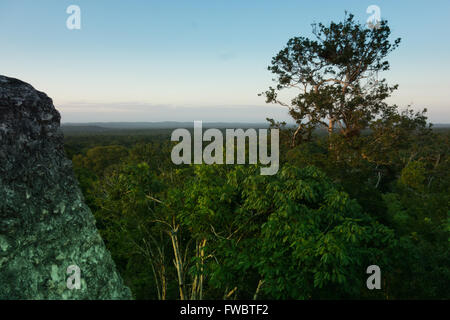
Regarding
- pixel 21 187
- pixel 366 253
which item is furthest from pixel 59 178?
pixel 366 253

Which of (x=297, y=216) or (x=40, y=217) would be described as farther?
(x=297, y=216)

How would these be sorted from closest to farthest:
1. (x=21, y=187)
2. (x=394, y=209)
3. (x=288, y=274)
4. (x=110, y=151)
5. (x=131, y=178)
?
(x=21, y=187)
(x=288, y=274)
(x=131, y=178)
(x=394, y=209)
(x=110, y=151)

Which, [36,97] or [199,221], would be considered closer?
[36,97]

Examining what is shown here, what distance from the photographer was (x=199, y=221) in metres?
8.30

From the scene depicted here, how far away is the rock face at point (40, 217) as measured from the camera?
12.8 feet

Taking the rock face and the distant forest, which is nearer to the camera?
the rock face

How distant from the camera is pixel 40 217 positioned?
4082 millimetres

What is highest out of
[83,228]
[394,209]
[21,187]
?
[21,187]

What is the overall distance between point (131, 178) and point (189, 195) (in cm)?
215

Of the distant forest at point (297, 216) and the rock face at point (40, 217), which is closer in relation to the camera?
the rock face at point (40, 217)

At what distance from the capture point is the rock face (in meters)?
3.91

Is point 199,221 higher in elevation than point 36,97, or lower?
lower
